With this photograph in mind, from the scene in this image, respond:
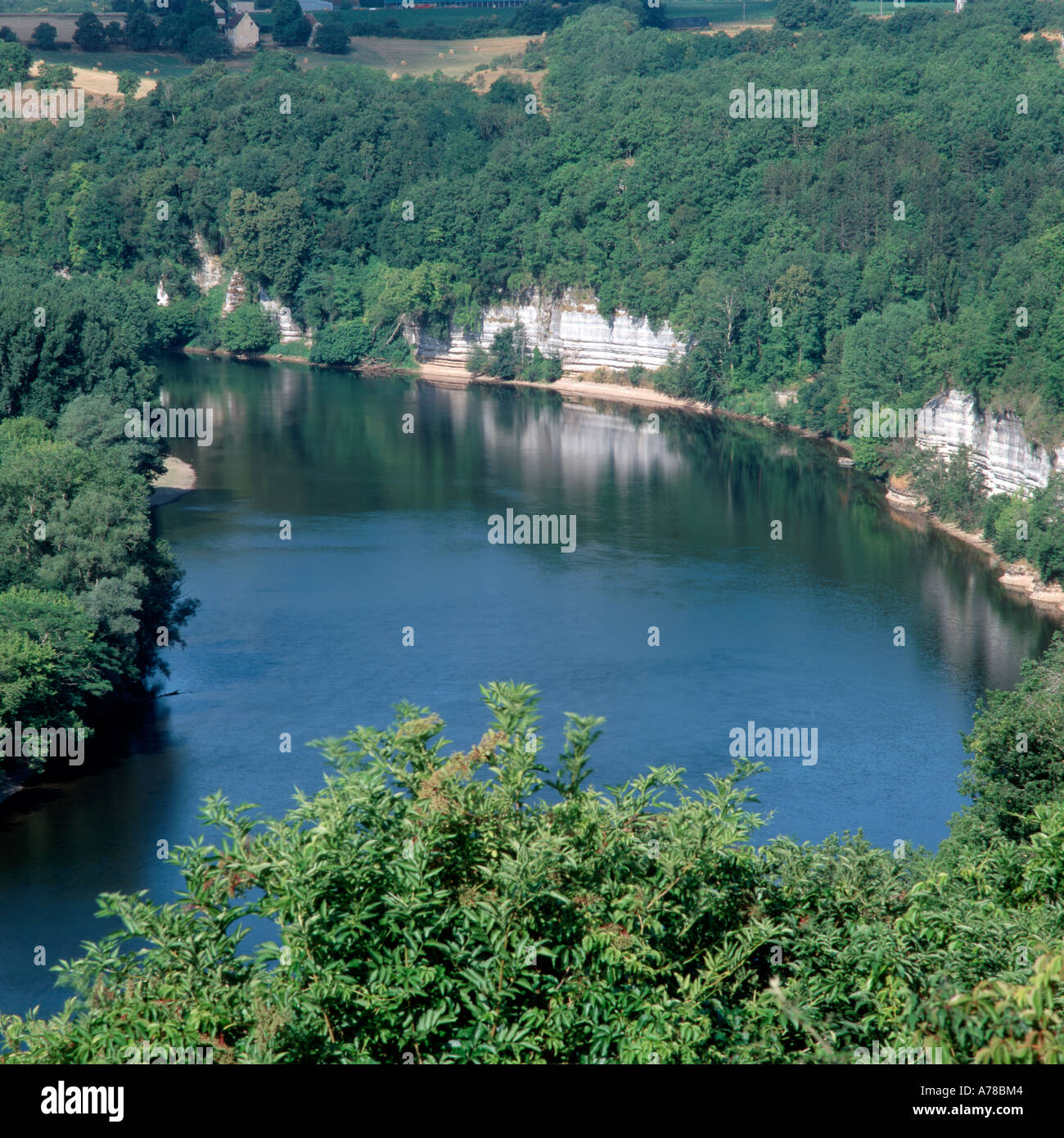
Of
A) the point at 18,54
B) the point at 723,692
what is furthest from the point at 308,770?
the point at 18,54

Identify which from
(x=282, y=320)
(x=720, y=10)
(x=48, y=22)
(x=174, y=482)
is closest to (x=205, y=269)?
(x=282, y=320)

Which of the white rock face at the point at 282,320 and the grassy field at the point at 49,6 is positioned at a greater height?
the grassy field at the point at 49,6

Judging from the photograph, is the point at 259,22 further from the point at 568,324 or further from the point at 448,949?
the point at 448,949

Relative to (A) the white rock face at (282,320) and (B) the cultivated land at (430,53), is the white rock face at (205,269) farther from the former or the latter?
(B) the cultivated land at (430,53)

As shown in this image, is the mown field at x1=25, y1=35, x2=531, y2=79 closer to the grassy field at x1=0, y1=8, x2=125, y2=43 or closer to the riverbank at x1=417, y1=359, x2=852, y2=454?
the grassy field at x1=0, y1=8, x2=125, y2=43

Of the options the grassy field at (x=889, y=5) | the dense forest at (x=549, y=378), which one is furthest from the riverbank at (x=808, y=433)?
the grassy field at (x=889, y=5)

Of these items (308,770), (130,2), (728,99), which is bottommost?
(308,770)
